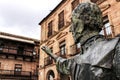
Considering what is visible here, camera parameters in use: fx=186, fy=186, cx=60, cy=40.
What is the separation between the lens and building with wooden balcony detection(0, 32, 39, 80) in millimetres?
24250

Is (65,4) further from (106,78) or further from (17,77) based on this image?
(106,78)

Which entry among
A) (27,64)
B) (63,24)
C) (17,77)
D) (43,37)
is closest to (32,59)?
(27,64)

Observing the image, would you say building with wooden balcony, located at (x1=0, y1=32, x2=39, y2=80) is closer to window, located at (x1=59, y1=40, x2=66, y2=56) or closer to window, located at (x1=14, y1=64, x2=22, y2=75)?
window, located at (x1=14, y1=64, x2=22, y2=75)

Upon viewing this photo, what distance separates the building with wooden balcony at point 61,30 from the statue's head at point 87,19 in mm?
10403

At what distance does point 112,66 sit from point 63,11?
54.6ft

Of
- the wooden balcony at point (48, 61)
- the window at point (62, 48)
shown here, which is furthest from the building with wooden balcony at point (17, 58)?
the window at point (62, 48)

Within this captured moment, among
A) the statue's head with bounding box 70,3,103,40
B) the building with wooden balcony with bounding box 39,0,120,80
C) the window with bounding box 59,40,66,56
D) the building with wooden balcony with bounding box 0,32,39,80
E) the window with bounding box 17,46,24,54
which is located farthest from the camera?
the window with bounding box 17,46,24,54

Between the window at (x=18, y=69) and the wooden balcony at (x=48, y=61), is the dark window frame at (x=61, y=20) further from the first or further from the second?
the window at (x=18, y=69)

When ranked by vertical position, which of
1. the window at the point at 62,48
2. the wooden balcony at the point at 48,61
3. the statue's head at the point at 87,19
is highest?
the window at the point at 62,48

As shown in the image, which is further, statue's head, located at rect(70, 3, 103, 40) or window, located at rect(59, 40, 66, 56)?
window, located at rect(59, 40, 66, 56)

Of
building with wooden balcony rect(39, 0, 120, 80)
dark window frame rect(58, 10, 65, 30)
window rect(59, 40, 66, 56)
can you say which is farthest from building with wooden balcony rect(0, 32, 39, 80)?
window rect(59, 40, 66, 56)

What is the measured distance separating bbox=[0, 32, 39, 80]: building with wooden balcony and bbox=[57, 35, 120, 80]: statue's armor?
76.9ft

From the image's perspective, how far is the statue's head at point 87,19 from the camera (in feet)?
4.91

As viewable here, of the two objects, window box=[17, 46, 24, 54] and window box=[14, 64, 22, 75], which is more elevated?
window box=[17, 46, 24, 54]
